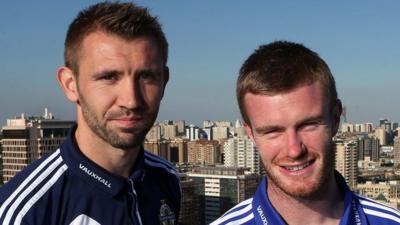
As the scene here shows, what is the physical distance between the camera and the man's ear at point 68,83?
176 cm

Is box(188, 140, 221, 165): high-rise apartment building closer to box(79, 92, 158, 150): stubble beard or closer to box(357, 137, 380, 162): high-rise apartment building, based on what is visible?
box(357, 137, 380, 162): high-rise apartment building

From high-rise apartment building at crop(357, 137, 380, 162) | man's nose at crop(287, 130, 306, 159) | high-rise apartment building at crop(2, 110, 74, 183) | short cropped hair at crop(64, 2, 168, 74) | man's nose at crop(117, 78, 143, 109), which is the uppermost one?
short cropped hair at crop(64, 2, 168, 74)

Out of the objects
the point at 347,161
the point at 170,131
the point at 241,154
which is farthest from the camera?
the point at 170,131

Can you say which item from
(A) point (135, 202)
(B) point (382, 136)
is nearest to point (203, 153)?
(B) point (382, 136)

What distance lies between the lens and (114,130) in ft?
5.68

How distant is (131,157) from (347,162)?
1738 inches

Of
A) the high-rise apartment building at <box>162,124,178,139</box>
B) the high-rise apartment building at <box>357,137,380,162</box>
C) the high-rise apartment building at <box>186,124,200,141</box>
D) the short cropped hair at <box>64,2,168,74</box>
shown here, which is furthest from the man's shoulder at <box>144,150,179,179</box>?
the high-rise apartment building at <box>186,124,200,141</box>

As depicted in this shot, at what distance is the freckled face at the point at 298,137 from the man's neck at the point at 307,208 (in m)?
0.04

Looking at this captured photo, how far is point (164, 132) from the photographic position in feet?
239

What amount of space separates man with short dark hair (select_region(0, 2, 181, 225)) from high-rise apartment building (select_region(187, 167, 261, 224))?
105 ft

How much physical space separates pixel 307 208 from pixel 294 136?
20 centimetres

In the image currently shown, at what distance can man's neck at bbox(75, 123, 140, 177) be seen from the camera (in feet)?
5.90

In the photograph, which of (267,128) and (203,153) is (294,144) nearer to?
(267,128)

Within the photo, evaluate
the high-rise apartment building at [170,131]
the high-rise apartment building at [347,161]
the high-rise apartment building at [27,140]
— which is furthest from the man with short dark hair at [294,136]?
the high-rise apartment building at [170,131]
